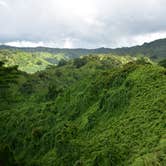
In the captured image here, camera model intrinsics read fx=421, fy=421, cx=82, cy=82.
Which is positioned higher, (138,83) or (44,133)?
(138,83)

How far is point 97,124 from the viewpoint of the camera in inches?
2852

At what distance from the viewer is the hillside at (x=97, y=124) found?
55.4 m

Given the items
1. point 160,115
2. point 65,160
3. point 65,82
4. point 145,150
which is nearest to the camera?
point 145,150

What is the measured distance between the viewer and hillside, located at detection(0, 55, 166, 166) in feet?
182

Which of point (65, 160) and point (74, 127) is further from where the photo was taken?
point (74, 127)

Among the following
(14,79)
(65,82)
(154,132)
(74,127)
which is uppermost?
(14,79)

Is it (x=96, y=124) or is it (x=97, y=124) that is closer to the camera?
(x=97, y=124)

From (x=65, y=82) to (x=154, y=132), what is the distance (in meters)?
132

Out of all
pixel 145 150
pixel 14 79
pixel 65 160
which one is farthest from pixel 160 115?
pixel 14 79

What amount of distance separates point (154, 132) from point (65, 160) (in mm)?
15535

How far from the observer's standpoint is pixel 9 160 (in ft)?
181

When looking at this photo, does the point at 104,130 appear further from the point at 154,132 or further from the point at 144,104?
the point at 154,132

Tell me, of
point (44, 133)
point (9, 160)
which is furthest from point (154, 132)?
point (44, 133)

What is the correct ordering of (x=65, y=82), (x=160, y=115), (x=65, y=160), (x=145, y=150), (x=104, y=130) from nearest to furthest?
1. (x=145, y=150)
2. (x=160, y=115)
3. (x=65, y=160)
4. (x=104, y=130)
5. (x=65, y=82)
